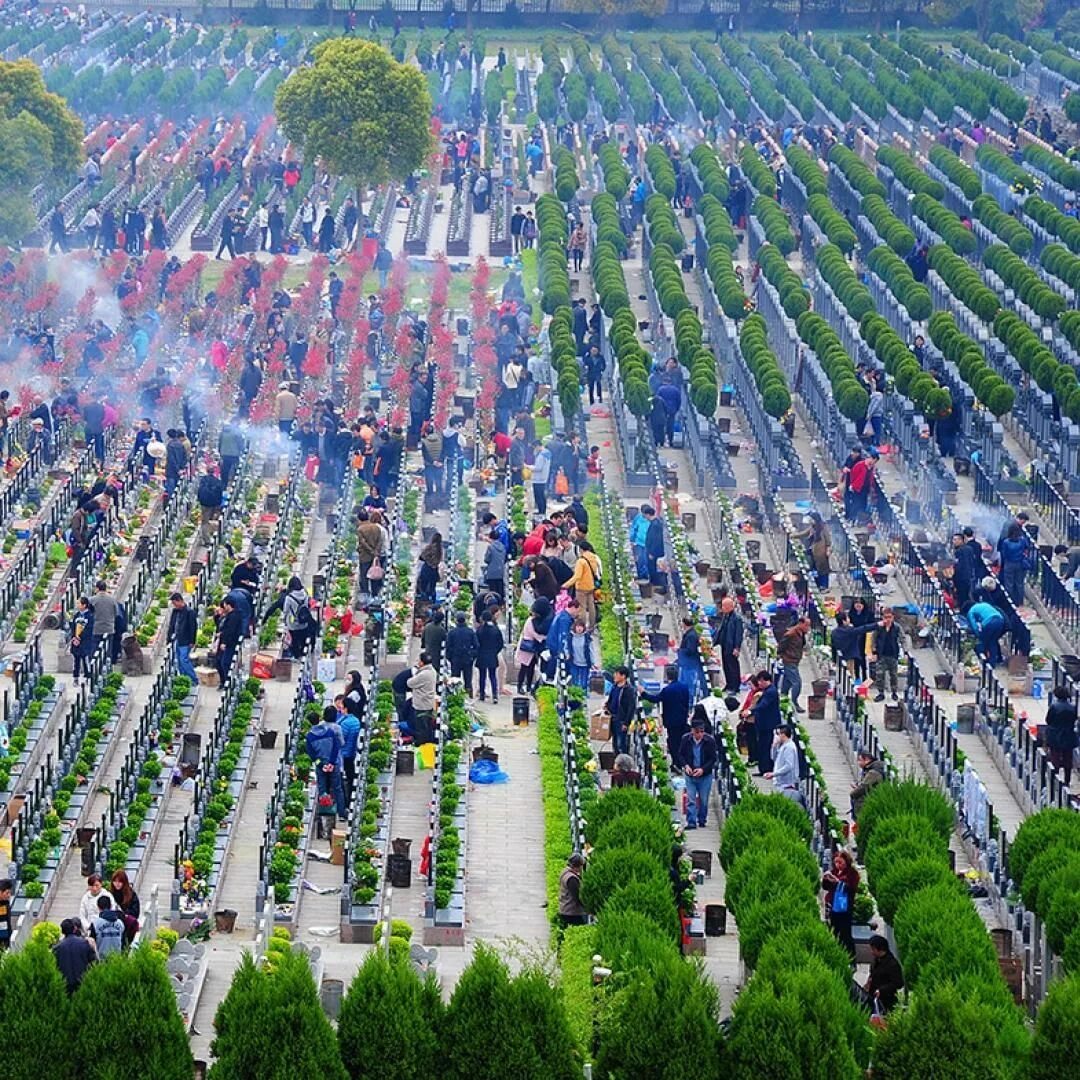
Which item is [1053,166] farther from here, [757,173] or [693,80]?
[693,80]

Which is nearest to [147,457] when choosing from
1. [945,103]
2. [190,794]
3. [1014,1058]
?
[190,794]

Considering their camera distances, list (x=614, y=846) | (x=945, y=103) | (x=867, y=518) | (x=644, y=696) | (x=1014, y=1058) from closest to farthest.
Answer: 1. (x=1014, y=1058)
2. (x=614, y=846)
3. (x=644, y=696)
4. (x=867, y=518)
5. (x=945, y=103)

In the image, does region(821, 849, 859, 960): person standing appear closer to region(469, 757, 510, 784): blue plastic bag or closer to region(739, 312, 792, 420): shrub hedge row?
region(469, 757, 510, 784): blue plastic bag

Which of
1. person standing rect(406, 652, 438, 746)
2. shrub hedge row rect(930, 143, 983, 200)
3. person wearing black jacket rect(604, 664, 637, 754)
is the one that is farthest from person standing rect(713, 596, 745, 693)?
shrub hedge row rect(930, 143, 983, 200)

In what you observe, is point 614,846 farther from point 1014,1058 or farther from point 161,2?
point 161,2

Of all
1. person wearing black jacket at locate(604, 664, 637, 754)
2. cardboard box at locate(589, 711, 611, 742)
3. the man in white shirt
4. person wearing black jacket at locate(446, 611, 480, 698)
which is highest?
person wearing black jacket at locate(446, 611, 480, 698)

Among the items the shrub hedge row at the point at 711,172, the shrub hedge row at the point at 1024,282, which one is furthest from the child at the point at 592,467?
the shrub hedge row at the point at 711,172

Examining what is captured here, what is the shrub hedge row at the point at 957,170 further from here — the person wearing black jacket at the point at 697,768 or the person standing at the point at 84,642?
the person wearing black jacket at the point at 697,768
